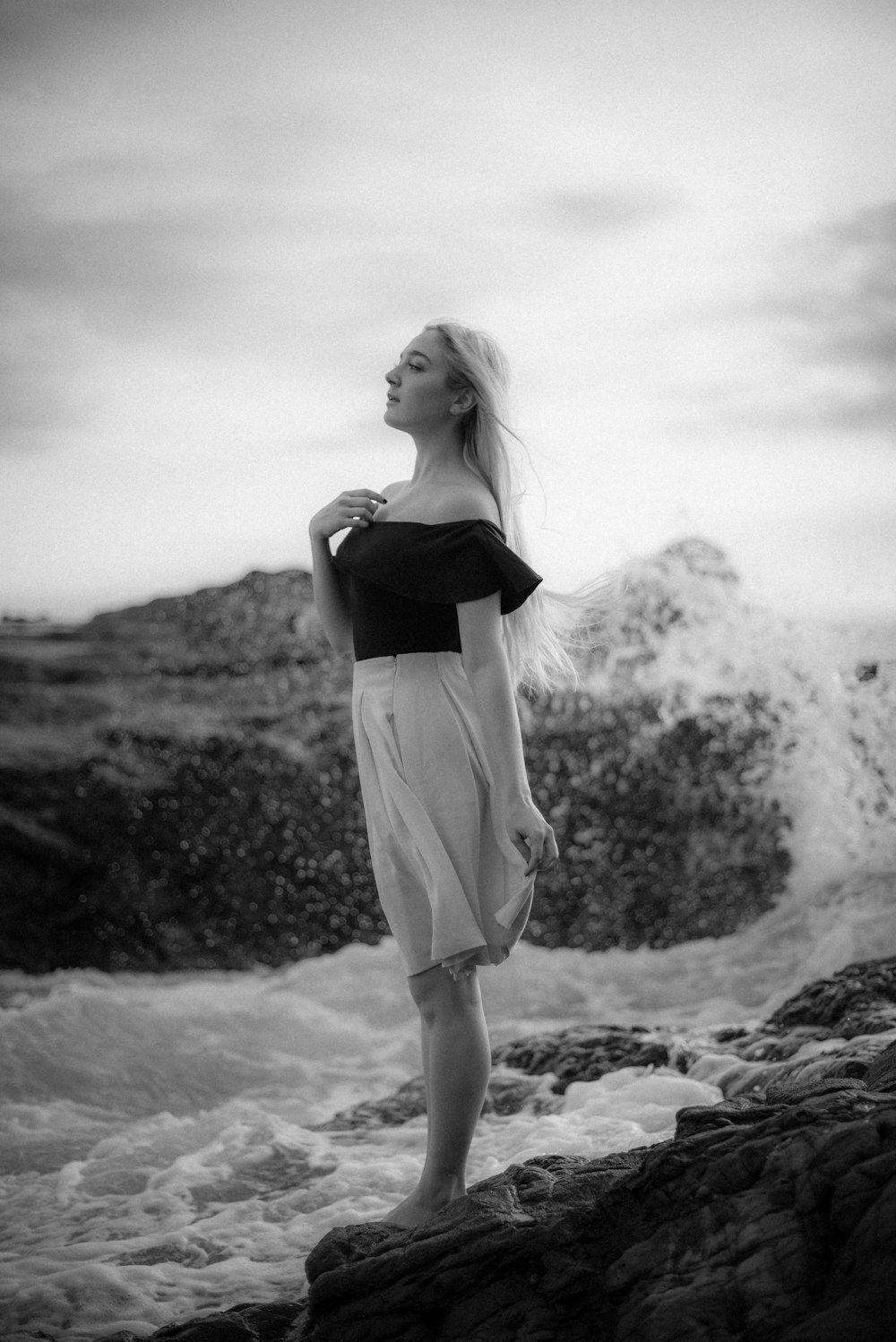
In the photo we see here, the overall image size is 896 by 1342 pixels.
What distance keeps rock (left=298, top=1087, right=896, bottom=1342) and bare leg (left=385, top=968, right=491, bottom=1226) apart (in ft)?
0.72

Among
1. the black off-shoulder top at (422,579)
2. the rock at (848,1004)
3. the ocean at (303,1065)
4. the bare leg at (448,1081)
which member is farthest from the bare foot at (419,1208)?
the rock at (848,1004)

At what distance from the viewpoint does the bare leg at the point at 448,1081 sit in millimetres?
2645

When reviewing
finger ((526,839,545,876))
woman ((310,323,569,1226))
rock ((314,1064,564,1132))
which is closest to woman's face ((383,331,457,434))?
woman ((310,323,569,1226))

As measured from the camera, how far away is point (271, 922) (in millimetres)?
8164

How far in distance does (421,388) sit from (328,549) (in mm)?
436

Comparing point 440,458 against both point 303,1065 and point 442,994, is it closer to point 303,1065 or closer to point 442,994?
point 442,994

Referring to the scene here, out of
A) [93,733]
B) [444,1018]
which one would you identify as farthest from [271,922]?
[444,1018]

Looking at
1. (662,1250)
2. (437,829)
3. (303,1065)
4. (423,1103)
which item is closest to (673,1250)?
(662,1250)

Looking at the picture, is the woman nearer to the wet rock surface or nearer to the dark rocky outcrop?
the wet rock surface

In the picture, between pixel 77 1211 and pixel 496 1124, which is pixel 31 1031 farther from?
pixel 496 1124

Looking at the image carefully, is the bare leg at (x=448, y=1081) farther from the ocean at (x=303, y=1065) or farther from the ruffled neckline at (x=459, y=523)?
the ruffled neckline at (x=459, y=523)

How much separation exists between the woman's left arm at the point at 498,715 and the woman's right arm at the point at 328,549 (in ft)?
1.24

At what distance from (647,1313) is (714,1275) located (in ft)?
0.39

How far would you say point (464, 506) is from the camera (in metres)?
2.79
